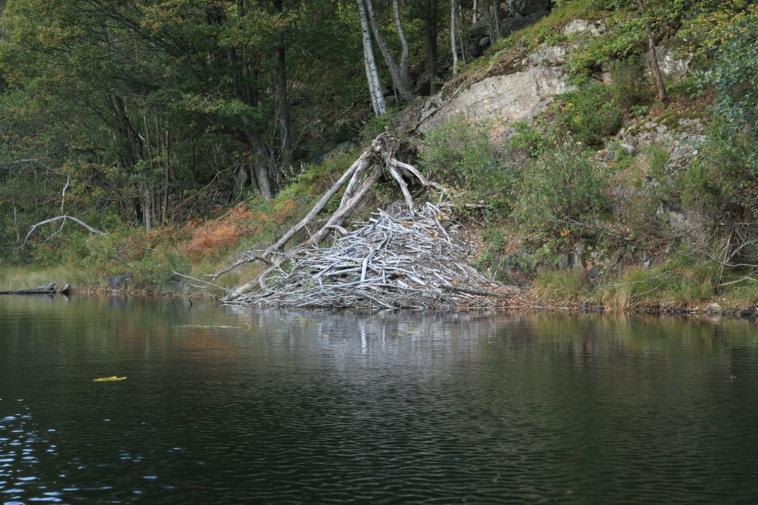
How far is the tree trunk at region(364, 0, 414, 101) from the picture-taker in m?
33.2

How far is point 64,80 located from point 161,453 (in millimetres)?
34540

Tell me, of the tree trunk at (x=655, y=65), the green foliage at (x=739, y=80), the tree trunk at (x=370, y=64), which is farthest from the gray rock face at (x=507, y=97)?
the green foliage at (x=739, y=80)

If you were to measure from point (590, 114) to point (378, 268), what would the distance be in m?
8.20

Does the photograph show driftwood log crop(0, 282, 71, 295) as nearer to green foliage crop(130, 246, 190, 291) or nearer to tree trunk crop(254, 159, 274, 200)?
green foliage crop(130, 246, 190, 291)

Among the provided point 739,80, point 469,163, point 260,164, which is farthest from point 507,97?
point 260,164

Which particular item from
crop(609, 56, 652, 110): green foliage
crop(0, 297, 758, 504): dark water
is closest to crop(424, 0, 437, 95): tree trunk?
crop(609, 56, 652, 110): green foliage

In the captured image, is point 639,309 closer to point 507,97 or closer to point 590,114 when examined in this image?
point 590,114

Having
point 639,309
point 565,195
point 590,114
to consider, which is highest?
point 590,114

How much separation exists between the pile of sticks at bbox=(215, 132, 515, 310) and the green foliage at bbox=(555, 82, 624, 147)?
4550 millimetres

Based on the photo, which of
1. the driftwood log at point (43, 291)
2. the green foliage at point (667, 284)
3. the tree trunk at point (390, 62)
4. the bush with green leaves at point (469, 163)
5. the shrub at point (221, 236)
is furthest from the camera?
the driftwood log at point (43, 291)

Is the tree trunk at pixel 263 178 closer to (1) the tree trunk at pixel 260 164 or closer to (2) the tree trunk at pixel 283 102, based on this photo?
(1) the tree trunk at pixel 260 164

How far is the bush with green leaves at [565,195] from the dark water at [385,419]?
7031 mm

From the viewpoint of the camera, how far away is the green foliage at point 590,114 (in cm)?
2583

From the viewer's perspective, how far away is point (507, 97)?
29.3 meters
